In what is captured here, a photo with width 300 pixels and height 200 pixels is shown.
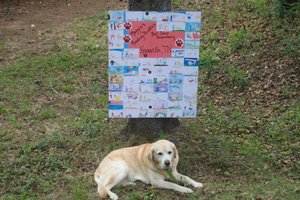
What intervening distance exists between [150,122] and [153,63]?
0.81m

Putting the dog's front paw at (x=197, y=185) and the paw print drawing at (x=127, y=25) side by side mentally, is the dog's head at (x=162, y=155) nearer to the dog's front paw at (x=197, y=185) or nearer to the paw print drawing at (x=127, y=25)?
the dog's front paw at (x=197, y=185)

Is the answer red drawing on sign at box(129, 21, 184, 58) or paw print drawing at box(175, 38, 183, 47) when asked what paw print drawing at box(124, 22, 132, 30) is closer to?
red drawing on sign at box(129, 21, 184, 58)

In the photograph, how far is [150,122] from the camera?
6.09 metres

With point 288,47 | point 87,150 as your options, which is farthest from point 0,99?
point 288,47

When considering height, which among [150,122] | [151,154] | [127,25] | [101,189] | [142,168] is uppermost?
[127,25]

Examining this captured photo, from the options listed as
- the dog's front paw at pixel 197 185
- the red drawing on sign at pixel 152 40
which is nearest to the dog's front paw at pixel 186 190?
the dog's front paw at pixel 197 185

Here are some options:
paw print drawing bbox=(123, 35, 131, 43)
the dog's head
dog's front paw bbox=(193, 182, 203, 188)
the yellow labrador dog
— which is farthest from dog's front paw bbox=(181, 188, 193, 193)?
paw print drawing bbox=(123, 35, 131, 43)

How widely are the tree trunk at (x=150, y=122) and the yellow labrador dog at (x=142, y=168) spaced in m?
0.71

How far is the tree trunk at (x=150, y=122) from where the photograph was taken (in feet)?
19.0

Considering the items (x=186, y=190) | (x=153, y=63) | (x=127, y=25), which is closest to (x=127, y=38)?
(x=127, y=25)

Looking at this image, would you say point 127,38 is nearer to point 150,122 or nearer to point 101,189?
point 150,122

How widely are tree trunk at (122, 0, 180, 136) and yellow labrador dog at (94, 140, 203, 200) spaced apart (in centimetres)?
71

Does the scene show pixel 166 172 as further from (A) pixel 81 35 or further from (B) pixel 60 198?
(A) pixel 81 35

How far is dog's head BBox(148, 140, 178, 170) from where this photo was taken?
4988 millimetres
